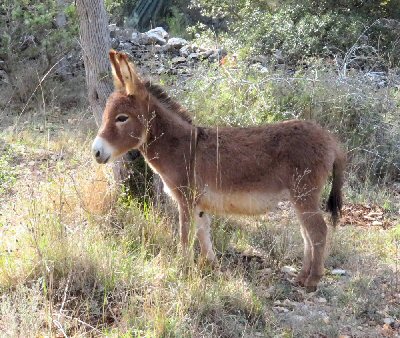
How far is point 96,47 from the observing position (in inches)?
235

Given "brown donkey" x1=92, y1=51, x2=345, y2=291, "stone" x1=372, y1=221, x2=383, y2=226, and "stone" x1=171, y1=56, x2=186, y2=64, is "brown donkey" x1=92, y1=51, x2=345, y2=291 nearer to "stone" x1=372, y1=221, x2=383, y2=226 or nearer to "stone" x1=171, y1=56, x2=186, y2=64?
"stone" x1=372, y1=221, x2=383, y2=226

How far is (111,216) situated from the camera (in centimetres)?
536

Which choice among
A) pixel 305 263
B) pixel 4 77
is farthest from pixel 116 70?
pixel 4 77

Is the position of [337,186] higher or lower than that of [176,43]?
lower

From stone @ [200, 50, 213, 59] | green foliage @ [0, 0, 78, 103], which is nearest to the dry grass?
green foliage @ [0, 0, 78, 103]

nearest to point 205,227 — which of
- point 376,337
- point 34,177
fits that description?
point 376,337

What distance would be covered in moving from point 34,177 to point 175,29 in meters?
13.2

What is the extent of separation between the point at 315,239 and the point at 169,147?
151 centimetres

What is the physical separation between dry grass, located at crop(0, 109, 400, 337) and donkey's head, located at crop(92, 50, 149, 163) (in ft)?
1.88

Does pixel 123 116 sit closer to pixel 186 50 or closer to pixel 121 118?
pixel 121 118

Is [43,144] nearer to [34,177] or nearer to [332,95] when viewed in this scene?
[34,177]

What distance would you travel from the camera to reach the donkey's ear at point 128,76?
14.7 ft

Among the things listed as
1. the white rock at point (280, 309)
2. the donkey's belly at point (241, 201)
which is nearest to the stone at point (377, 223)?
the donkey's belly at point (241, 201)

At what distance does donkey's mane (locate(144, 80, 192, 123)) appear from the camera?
16.3 feet
